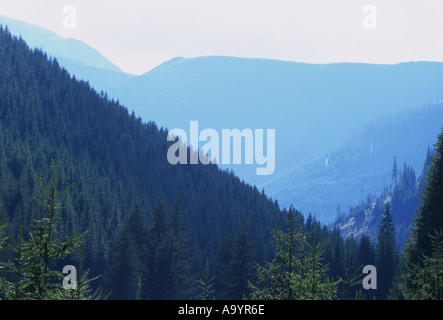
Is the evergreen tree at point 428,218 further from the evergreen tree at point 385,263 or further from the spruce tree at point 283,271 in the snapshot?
the evergreen tree at point 385,263

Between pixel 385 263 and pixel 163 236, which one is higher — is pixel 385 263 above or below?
below

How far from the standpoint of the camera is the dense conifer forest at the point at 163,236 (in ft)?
44.0

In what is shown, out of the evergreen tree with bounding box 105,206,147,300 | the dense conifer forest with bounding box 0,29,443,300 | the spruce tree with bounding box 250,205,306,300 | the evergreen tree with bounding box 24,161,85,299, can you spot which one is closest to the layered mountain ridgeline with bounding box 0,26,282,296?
the dense conifer forest with bounding box 0,29,443,300

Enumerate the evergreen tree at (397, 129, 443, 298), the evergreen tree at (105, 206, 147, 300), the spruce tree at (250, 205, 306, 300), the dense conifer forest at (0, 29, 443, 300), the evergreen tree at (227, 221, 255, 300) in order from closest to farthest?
the dense conifer forest at (0, 29, 443, 300)
the spruce tree at (250, 205, 306, 300)
the evergreen tree at (397, 129, 443, 298)
the evergreen tree at (227, 221, 255, 300)
the evergreen tree at (105, 206, 147, 300)

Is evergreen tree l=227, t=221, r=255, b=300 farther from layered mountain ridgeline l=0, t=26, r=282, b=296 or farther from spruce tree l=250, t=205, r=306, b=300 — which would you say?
layered mountain ridgeline l=0, t=26, r=282, b=296

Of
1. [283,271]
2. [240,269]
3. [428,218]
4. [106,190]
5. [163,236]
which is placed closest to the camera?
[283,271]

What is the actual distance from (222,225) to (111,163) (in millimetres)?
51927

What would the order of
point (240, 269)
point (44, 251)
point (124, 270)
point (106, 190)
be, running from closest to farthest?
point (44, 251)
point (240, 269)
point (124, 270)
point (106, 190)

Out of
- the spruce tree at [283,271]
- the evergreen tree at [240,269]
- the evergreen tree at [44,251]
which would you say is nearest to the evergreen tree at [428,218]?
the spruce tree at [283,271]

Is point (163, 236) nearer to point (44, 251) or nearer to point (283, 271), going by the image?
point (283, 271)

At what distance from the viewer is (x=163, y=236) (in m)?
59.0

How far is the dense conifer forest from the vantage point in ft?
44.0

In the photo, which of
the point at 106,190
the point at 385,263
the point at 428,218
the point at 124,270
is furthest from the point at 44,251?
the point at 106,190
